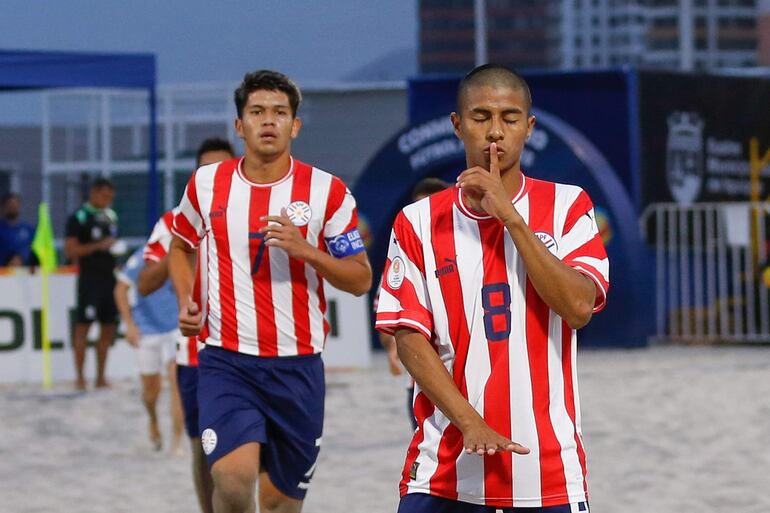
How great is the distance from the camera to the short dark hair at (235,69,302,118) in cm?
590

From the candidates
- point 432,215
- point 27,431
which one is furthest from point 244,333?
point 27,431

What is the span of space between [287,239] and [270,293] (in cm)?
37

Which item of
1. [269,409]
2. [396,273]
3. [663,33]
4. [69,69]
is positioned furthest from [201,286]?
[663,33]

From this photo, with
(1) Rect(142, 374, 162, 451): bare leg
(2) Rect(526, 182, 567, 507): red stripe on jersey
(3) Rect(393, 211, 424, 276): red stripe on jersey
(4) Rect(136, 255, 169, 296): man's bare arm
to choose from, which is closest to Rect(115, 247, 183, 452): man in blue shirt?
(1) Rect(142, 374, 162, 451): bare leg

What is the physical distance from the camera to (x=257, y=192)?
595 centimetres

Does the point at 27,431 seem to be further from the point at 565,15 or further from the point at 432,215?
the point at 565,15

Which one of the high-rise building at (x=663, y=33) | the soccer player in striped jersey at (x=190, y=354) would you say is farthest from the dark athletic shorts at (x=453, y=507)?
the high-rise building at (x=663, y=33)

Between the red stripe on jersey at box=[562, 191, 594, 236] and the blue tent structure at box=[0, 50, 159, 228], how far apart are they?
9678mm

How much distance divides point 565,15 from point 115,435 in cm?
9058

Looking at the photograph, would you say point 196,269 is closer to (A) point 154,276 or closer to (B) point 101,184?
(A) point 154,276

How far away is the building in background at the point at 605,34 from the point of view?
92.5 meters

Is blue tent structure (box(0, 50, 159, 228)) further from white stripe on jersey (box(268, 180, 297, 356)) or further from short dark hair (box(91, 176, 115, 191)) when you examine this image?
white stripe on jersey (box(268, 180, 297, 356))

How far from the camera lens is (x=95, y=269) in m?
14.3

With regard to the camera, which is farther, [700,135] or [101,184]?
[700,135]
